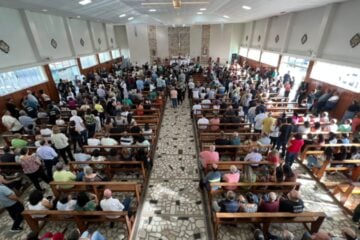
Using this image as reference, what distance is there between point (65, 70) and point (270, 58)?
54.4ft

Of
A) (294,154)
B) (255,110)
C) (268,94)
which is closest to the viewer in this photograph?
(294,154)

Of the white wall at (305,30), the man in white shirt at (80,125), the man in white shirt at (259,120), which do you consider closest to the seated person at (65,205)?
the man in white shirt at (80,125)

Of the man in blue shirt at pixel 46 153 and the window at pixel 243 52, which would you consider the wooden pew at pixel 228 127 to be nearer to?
the man in blue shirt at pixel 46 153

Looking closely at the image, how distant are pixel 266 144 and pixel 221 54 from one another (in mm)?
23342

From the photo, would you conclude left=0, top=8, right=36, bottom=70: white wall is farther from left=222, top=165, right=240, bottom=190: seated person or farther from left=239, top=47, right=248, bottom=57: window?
left=239, top=47, right=248, bottom=57: window

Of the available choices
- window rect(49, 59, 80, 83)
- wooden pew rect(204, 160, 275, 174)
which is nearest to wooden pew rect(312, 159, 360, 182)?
wooden pew rect(204, 160, 275, 174)

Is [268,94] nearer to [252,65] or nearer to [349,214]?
[349,214]

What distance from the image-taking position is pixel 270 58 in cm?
1683

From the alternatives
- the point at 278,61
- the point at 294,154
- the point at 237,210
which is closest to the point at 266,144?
the point at 294,154

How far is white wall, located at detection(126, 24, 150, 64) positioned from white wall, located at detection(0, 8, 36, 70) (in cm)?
1660

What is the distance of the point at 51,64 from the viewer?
1196cm

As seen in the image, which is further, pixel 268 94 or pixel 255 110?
pixel 268 94

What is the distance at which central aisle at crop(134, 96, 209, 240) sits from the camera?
4007mm

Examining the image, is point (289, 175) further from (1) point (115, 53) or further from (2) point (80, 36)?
(1) point (115, 53)
